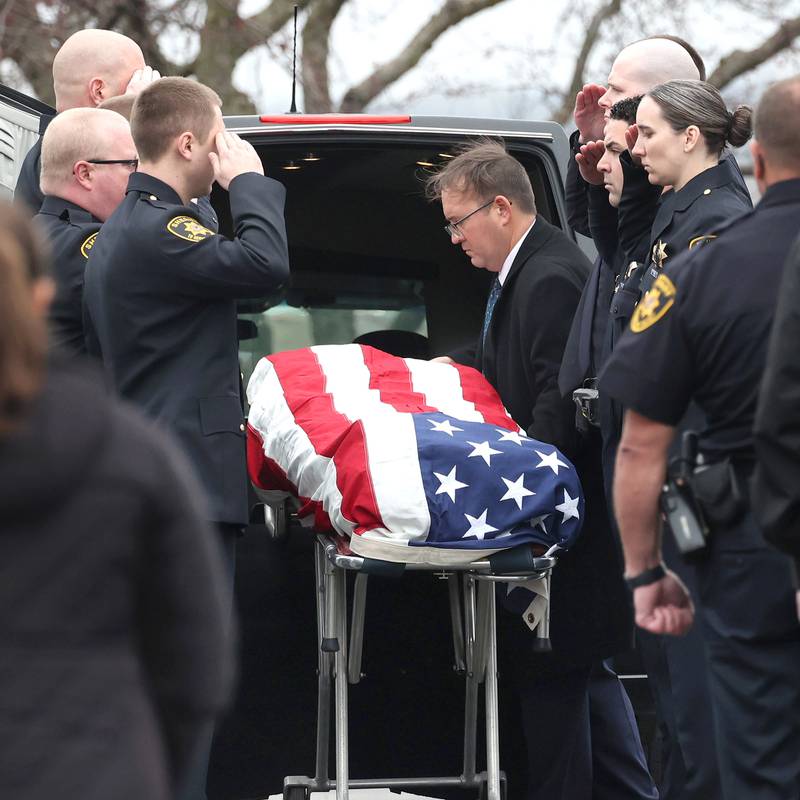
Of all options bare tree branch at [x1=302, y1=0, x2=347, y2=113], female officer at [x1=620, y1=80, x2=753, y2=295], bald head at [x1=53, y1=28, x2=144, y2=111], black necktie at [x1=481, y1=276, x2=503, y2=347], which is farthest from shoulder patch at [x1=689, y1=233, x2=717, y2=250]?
bare tree branch at [x1=302, y1=0, x2=347, y2=113]

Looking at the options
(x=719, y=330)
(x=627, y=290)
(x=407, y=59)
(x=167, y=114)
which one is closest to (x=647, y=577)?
(x=719, y=330)

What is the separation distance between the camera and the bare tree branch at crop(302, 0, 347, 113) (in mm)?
12992

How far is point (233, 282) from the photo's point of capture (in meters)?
3.42

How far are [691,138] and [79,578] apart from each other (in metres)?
2.19

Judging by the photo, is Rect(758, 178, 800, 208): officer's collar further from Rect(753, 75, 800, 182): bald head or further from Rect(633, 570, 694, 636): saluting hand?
Rect(633, 570, 694, 636): saluting hand

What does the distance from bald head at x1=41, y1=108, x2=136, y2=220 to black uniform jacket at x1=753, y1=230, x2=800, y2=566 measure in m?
2.00

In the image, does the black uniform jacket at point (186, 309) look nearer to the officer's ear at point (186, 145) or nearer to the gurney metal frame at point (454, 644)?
the officer's ear at point (186, 145)

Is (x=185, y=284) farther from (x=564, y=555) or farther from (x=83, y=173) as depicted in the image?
(x=564, y=555)

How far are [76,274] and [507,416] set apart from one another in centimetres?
109

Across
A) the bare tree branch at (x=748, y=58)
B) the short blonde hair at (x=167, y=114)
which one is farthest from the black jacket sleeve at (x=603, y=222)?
the bare tree branch at (x=748, y=58)

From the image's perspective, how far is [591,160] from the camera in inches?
151

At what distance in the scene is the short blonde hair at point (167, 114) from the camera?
3539mm

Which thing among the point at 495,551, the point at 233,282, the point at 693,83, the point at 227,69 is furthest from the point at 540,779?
the point at 227,69

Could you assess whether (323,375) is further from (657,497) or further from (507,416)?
(657,497)
